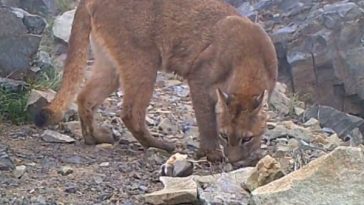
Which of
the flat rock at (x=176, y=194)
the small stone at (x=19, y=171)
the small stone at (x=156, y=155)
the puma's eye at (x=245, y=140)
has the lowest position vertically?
the small stone at (x=19, y=171)

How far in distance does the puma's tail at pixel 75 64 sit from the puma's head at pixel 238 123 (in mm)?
1154

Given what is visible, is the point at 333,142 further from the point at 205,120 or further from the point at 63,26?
the point at 63,26

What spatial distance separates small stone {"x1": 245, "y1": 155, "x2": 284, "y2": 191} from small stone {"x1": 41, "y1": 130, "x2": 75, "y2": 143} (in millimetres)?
2027

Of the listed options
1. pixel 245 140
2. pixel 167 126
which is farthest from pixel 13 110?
pixel 245 140

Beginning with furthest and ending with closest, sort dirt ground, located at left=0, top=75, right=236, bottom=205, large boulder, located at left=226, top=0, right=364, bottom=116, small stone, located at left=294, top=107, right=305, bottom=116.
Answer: large boulder, located at left=226, top=0, right=364, bottom=116
small stone, located at left=294, top=107, right=305, bottom=116
dirt ground, located at left=0, top=75, right=236, bottom=205

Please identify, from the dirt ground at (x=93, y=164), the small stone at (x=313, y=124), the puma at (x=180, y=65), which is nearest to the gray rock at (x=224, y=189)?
the dirt ground at (x=93, y=164)

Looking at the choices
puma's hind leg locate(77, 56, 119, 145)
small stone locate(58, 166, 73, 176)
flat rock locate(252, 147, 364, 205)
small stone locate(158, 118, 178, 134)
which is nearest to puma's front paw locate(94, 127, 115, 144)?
puma's hind leg locate(77, 56, 119, 145)

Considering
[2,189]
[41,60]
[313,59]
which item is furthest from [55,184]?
[313,59]

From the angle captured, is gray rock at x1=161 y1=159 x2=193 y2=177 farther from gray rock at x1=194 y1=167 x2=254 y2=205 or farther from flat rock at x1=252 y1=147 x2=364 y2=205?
flat rock at x1=252 y1=147 x2=364 y2=205

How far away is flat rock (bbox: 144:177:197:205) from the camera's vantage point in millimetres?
5043

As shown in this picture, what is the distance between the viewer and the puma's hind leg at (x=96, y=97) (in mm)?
6977

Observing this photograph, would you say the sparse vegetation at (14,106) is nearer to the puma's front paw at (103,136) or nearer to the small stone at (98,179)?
the puma's front paw at (103,136)

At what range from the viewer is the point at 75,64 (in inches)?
272

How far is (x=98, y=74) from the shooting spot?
726 cm
